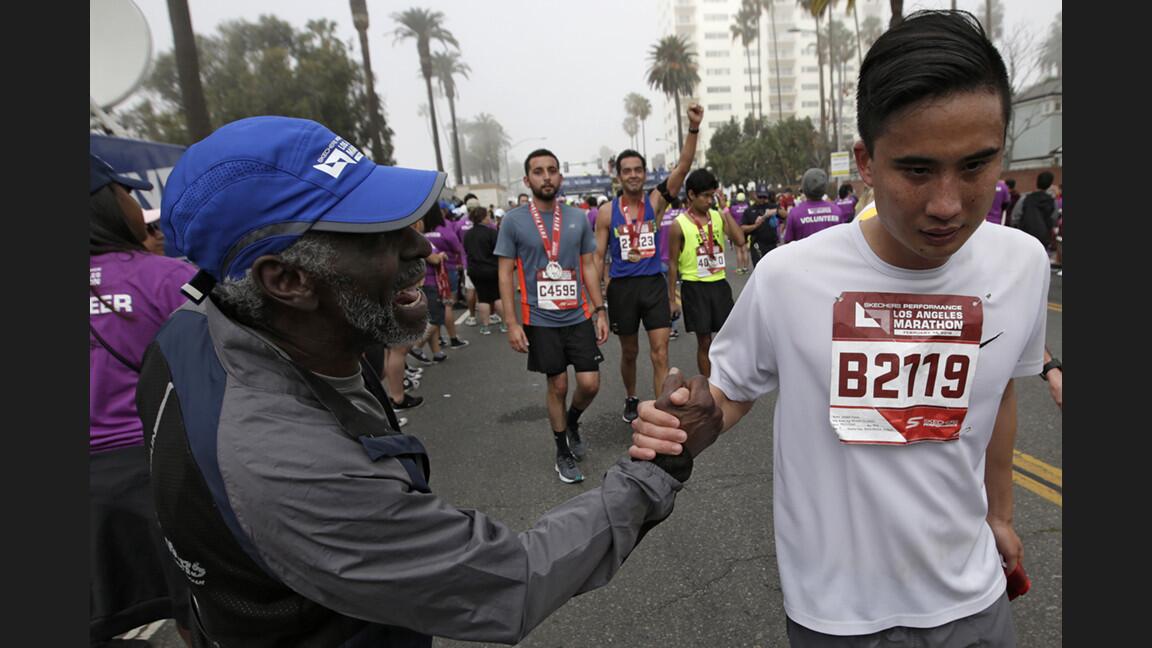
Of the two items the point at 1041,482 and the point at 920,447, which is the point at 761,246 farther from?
the point at 920,447

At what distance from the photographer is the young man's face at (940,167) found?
4.09 ft

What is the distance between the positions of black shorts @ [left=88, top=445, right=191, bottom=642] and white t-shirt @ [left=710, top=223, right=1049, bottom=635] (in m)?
2.17

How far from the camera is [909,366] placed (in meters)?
1.42

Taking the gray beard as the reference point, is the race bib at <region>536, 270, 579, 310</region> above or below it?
below

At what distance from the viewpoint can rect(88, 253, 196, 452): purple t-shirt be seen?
7.34 ft

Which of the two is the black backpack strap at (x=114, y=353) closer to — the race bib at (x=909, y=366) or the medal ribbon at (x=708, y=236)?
the race bib at (x=909, y=366)

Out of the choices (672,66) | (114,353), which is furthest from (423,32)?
(114,353)

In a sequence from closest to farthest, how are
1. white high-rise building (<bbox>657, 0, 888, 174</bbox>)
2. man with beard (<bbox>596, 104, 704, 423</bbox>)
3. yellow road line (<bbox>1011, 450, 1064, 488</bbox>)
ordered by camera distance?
yellow road line (<bbox>1011, 450, 1064, 488</bbox>) → man with beard (<bbox>596, 104, 704, 423</bbox>) → white high-rise building (<bbox>657, 0, 888, 174</bbox>)

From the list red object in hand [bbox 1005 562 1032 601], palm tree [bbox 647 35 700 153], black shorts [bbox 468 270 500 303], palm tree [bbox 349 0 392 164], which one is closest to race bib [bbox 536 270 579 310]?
red object in hand [bbox 1005 562 1032 601]

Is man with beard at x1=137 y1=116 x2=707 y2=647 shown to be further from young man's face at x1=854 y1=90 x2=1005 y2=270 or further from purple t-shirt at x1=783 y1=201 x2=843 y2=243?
purple t-shirt at x1=783 y1=201 x2=843 y2=243

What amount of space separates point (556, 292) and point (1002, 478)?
10.5ft

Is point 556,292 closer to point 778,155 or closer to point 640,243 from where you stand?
point 640,243

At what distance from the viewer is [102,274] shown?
2244 millimetres

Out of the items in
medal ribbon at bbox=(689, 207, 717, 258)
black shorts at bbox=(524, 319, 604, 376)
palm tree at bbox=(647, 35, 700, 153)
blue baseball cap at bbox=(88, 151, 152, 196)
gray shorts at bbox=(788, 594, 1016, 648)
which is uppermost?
palm tree at bbox=(647, 35, 700, 153)
